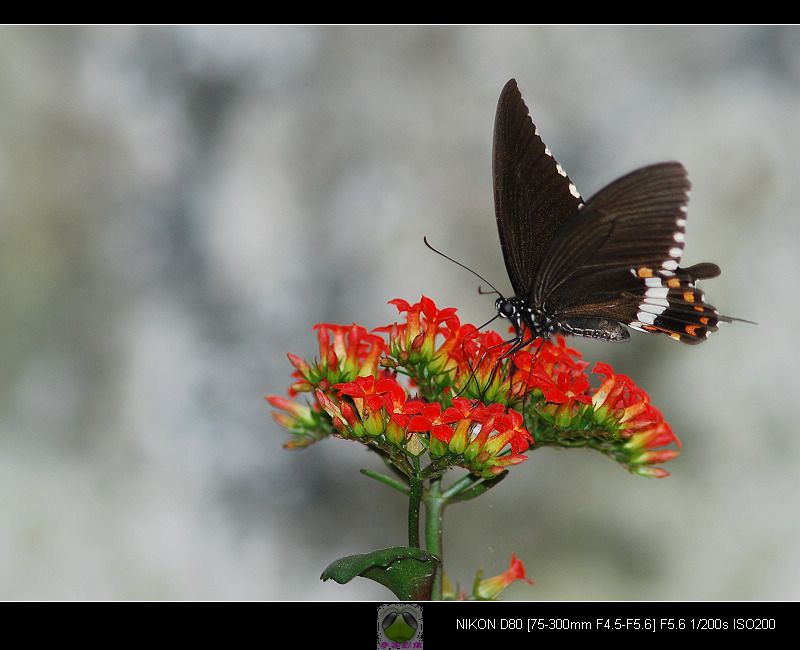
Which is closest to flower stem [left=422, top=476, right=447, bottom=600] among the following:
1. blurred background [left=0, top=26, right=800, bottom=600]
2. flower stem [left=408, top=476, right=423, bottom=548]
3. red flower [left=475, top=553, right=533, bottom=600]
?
flower stem [left=408, top=476, right=423, bottom=548]

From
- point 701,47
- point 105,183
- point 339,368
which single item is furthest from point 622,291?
point 105,183

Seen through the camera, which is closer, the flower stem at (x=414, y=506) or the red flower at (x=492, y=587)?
the flower stem at (x=414, y=506)

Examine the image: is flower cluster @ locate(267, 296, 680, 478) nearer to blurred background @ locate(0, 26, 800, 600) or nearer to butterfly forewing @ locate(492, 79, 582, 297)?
butterfly forewing @ locate(492, 79, 582, 297)

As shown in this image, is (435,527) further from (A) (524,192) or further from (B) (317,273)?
(B) (317,273)

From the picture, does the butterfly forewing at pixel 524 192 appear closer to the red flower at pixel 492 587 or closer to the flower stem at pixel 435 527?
the flower stem at pixel 435 527

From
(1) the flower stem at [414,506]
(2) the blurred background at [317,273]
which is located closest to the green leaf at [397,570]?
(1) the flower stem at [414,506]

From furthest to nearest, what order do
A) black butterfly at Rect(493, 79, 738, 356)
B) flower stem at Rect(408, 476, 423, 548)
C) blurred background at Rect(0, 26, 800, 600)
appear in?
blurred background at Rect(0, 26, 800, 600)
black butterfly at Rect(493, 79, 738, 356)
flower stem at Rect(408, 476, 423, 548)

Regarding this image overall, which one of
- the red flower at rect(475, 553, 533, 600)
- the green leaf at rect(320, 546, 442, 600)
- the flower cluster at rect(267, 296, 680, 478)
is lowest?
the green leaf at rect(320, 546, 442, 600)
